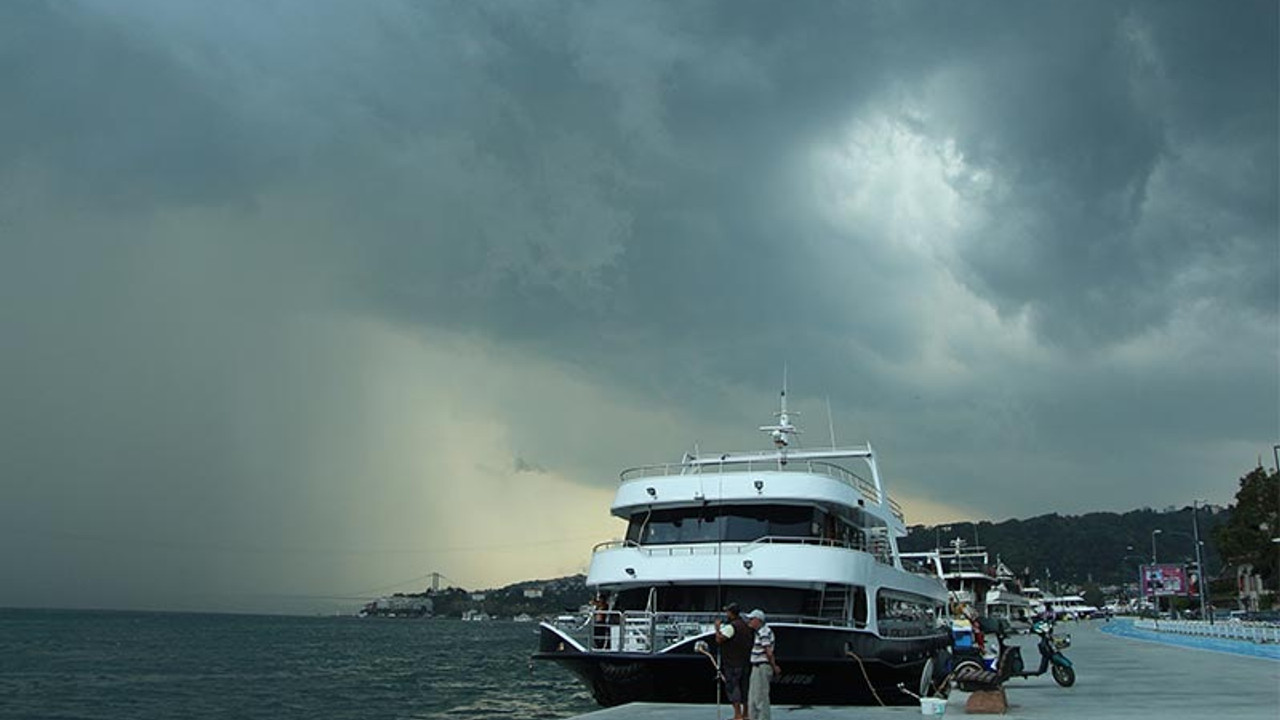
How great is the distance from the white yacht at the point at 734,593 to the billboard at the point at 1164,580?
65.7m

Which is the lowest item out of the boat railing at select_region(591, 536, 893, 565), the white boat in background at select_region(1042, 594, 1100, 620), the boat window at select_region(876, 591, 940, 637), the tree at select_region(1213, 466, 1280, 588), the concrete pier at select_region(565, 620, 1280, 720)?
the white boat in background at select_region(1042, 594, 1100, 620)

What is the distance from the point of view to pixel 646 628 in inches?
749

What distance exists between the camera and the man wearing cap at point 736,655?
12.7 m

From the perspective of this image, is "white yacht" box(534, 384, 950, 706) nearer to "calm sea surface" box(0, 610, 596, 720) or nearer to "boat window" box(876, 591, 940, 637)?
"boat window" box(876, 591, 940, 637)

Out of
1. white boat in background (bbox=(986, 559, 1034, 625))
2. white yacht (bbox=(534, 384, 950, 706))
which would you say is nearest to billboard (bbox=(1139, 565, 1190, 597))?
white boat in background (bbox=(986, 559, 1034, 625))

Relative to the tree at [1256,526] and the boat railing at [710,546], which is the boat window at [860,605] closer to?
the boat railing at [710,546]

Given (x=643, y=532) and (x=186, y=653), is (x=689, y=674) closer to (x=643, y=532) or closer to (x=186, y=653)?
(x=643, y=532)

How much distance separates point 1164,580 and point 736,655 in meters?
80.0

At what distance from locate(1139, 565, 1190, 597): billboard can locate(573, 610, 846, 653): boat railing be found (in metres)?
68.8

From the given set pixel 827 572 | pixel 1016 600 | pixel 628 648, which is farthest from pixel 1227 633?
pixel 1016 600

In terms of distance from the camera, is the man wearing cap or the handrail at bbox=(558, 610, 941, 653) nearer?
the man wearing cap

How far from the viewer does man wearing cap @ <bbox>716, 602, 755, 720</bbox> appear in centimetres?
1268

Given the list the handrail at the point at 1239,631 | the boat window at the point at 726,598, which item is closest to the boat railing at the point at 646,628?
the boat window at the point at 726,598

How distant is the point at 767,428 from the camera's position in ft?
91.9
